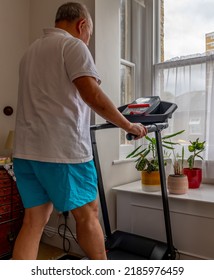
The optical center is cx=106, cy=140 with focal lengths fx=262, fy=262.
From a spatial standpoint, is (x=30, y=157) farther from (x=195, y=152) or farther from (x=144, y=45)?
(x=144, y=45)

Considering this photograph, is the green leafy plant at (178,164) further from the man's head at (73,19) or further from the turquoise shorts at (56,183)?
the man's head at (73,19)

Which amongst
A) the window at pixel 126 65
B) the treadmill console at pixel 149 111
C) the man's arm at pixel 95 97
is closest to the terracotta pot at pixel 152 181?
the treadmill console at pixel 149 111

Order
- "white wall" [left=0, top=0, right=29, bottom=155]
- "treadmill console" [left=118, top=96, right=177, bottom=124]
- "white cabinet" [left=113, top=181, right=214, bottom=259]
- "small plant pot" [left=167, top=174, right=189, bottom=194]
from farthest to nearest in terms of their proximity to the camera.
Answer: "white wall" [left=0, top=0, right=29, bottom=155], "small plant pot" [left=167, top=174, right=189, bottom=194], "white cabinet" [left=113, top=181, right=214, bottom=259], "treadmill console" [left=118, top=96, right=177, bottom=124]

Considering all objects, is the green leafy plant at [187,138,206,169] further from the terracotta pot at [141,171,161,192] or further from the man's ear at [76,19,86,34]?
the man's ear at [76,19,86,34]

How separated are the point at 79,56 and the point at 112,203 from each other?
1.55 meters

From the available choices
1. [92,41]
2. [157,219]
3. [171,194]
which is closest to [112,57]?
[92,41]

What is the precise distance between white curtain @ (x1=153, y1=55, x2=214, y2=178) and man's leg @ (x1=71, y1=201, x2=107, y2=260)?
1.48m

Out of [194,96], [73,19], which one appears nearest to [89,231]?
[73,19]

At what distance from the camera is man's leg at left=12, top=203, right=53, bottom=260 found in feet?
3.93

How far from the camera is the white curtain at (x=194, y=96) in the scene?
238 cm

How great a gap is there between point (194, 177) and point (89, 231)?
1.34 metres

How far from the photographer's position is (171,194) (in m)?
2.07

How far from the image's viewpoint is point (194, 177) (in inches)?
90.2

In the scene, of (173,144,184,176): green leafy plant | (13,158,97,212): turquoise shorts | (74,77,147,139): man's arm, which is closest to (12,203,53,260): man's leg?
(13,158,97,212): turquoise shorts
